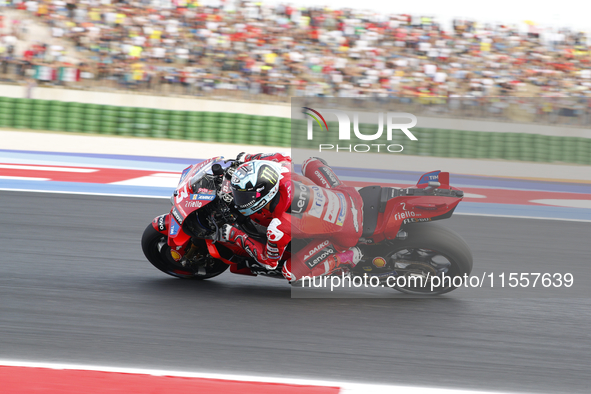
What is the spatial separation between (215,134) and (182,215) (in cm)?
1126

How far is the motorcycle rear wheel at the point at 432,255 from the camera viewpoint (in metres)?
4.36

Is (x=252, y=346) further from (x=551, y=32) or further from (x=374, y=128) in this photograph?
(x=551, y=32)

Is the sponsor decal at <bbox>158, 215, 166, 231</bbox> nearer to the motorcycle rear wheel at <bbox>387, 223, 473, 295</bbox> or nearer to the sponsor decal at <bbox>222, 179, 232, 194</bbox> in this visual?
the sponsor decal at <bbox>222, 179, 232, 194</bbox>

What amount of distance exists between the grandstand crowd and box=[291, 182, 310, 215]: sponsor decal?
1164cm

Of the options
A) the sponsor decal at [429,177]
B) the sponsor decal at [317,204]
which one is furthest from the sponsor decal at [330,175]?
the sponsor decal at [429,177]

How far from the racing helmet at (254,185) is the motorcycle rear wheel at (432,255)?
1083 mm

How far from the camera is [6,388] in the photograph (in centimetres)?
309

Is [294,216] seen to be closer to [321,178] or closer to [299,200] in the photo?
[299,200]

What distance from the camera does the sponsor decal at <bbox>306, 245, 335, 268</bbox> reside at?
432 cm

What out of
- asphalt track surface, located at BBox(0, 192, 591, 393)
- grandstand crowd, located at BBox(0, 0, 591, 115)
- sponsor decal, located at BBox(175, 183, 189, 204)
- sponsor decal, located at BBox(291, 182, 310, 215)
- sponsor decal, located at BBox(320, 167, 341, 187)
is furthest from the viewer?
grandstand crowd, located at BBox(0, 0, 591, 115)

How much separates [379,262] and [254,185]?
1.21 metres

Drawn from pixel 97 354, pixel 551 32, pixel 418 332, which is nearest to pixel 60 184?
pixel 97 354

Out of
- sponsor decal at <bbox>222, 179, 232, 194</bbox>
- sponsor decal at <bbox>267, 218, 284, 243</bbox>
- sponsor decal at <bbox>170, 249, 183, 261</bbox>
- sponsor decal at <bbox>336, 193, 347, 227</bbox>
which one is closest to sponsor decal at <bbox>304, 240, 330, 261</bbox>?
sponsor decal at <bbox>336, 193, 347, 227</bbox>

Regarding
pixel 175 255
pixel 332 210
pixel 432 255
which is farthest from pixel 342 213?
pixel 175 255
